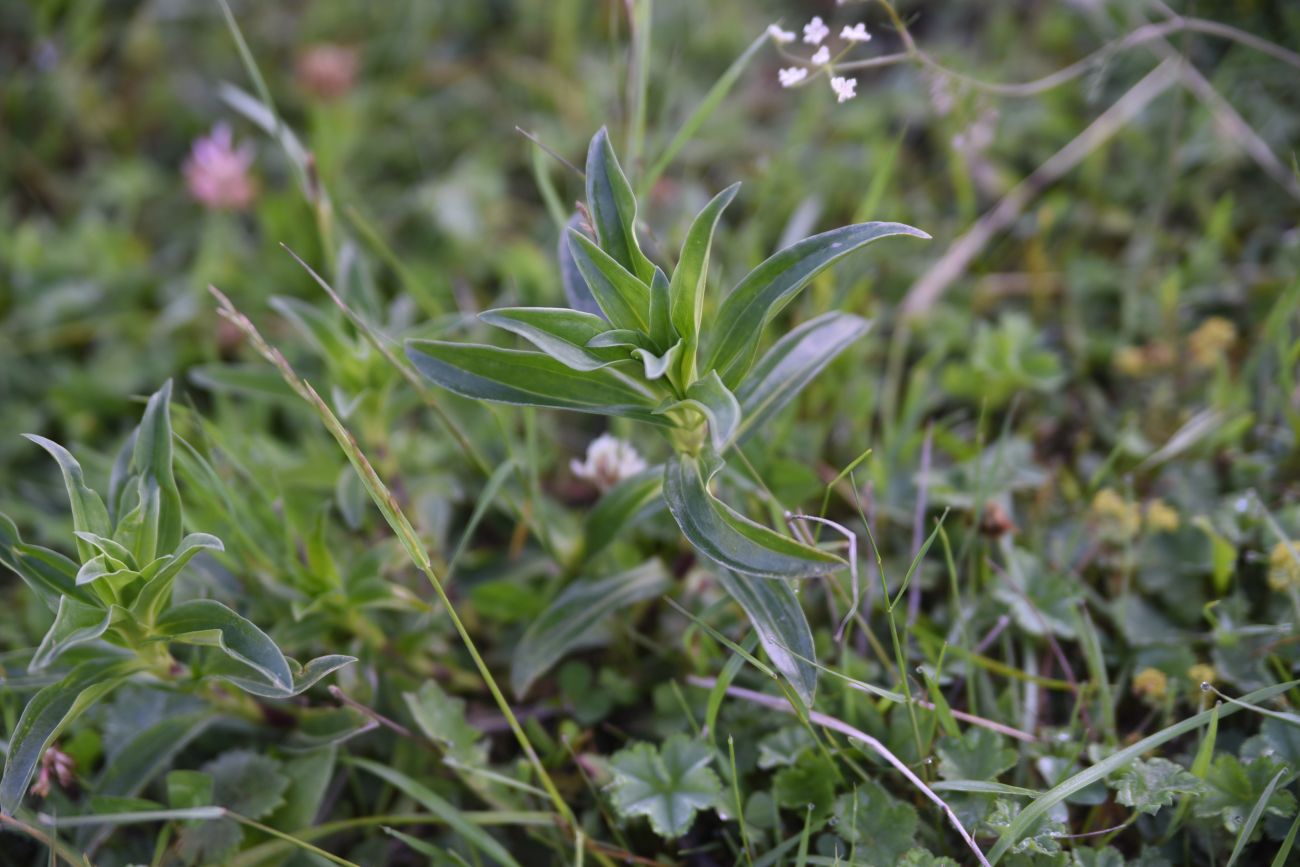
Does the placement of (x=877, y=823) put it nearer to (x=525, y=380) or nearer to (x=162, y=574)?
(x=525, y=380)

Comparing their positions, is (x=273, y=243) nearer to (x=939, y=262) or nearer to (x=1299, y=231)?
(x=939, y=262)

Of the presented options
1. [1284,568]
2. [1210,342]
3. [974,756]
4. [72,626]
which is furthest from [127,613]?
[1210,342]

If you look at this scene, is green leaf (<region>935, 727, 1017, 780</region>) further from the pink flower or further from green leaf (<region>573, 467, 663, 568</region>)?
the pink flower

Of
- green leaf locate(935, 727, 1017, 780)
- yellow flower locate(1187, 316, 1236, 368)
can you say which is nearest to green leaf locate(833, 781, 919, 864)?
green leaf locate(935, 727, 1017, 780)

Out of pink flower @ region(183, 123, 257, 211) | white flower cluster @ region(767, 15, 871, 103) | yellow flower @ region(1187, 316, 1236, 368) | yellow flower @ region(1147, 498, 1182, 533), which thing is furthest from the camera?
pink flower @ region(183, 123, 257, 211)

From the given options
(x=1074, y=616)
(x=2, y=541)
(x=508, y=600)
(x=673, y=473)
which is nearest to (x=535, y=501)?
(x=508, y=600)
